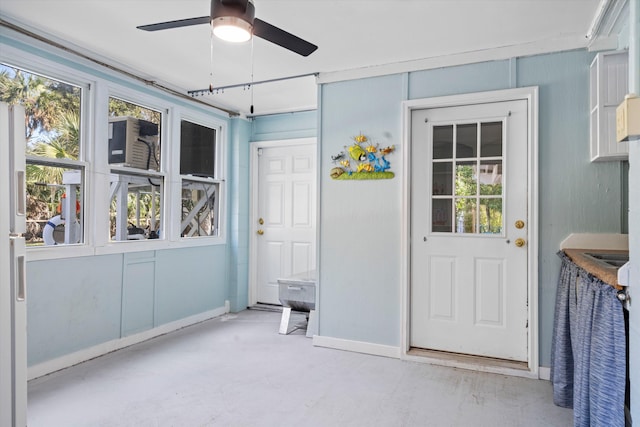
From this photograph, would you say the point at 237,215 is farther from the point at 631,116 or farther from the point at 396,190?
the point at 631,116

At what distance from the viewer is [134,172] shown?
3.77 meters

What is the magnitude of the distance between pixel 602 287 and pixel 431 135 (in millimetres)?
1989

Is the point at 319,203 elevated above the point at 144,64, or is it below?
below

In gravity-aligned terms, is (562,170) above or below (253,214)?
above

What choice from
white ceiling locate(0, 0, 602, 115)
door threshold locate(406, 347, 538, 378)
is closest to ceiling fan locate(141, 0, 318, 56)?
white ceiling locate(0, 0, 602, 115)

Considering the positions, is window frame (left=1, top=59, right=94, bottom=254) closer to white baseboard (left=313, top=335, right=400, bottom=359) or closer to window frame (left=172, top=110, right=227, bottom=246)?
window frame (left=172, top=110, right=227, bottom=246)

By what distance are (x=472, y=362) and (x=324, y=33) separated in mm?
2643

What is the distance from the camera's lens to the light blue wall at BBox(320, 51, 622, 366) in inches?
117

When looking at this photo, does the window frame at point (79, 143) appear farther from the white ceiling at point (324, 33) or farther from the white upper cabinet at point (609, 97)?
the white upper cabinet at point (609, 97)

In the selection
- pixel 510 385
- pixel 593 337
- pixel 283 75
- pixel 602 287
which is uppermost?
pixel 283 75

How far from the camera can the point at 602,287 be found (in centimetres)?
169

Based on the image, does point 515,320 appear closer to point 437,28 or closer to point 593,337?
point 593,337

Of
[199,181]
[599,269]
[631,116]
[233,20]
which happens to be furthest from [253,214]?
[631,116]

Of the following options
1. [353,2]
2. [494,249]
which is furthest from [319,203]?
[353,2]
